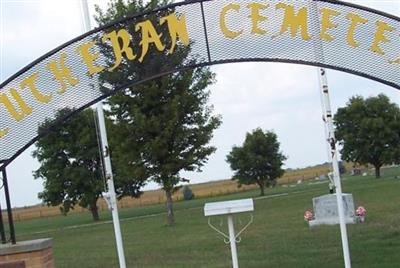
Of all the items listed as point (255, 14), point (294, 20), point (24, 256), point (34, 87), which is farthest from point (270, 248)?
point (34, 87)

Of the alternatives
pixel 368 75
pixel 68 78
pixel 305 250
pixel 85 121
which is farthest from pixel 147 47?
pixel 85 121

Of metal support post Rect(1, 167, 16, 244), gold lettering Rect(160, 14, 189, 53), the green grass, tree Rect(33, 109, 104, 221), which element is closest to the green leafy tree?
tree Rect(33, 109, 104, 221)

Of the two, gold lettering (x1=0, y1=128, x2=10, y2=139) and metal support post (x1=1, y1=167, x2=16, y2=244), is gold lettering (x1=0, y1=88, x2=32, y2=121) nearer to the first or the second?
gold lettering (x1=0, y1=128, x2=10, y2=139)

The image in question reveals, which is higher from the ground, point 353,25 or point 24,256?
point 353,25

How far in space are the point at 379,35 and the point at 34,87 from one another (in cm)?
402

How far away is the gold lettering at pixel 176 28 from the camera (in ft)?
23.8

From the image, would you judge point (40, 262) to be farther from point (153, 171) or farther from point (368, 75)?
point (153, 171)

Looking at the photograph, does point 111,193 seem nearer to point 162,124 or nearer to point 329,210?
point 329,210

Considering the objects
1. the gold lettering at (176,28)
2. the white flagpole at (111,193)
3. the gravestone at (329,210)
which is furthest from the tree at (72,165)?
the gold lettering at (176,28)

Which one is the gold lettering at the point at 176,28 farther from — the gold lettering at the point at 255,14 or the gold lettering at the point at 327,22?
the gold lettering at the point at 327,22

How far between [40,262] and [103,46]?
261 cm

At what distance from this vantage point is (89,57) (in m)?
7.47

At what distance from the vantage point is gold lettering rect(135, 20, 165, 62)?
739cm

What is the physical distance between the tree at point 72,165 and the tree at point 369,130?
20.5 meters
